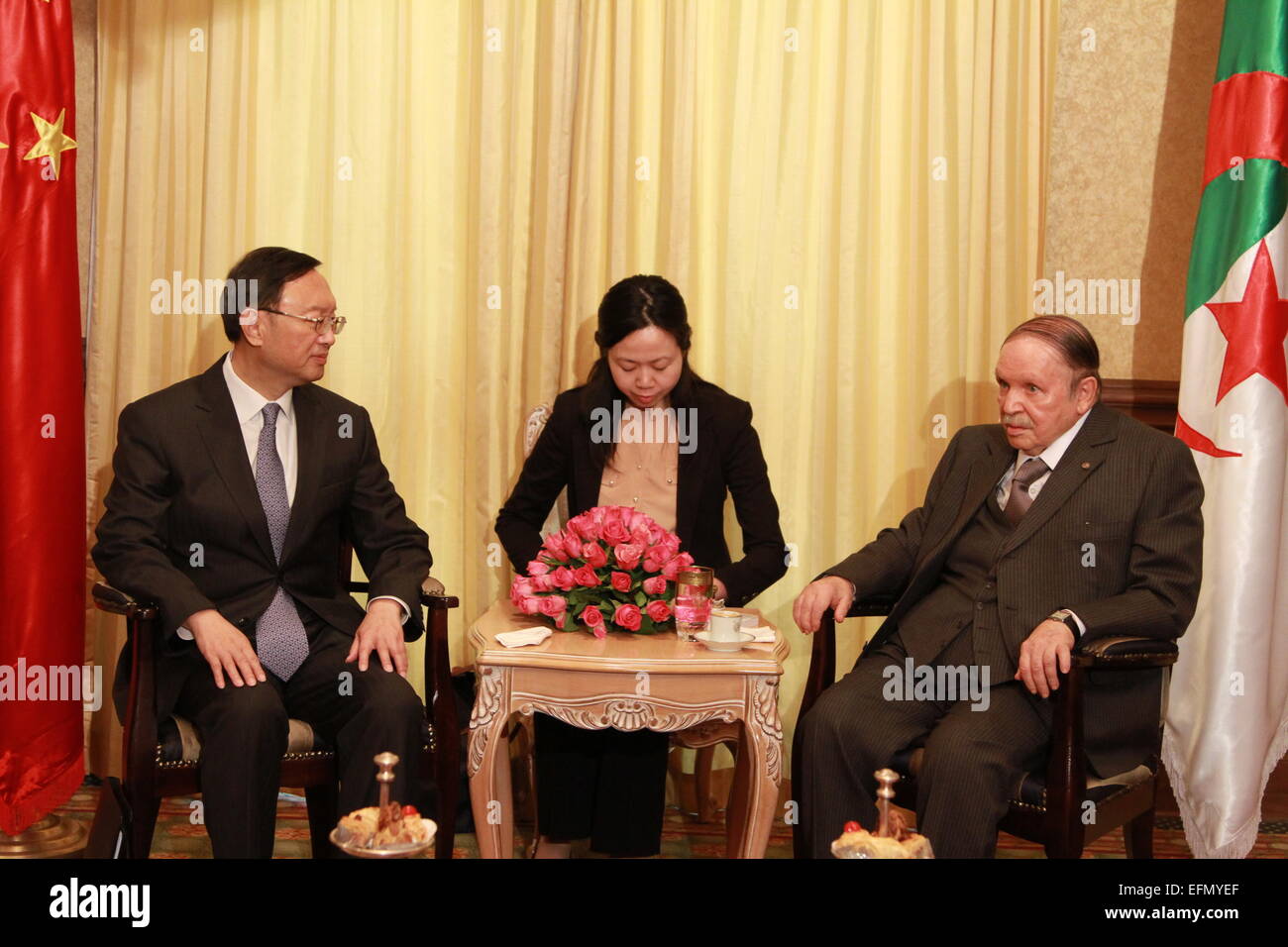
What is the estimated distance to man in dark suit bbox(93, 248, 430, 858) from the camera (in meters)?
3.08

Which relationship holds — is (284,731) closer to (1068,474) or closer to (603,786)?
(603,786)

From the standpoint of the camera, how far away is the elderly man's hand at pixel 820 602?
3.39 metres

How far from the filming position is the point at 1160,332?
14.3 feet

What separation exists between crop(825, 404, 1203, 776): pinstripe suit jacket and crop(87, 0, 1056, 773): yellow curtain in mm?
976

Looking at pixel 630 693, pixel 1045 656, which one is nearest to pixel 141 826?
pixel 630 693

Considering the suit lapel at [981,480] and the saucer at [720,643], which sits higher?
the suit lapel at [981,480]

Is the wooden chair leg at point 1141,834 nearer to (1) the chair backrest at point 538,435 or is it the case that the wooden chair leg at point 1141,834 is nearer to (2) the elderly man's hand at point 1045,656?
(2) the elderly man's hand at point 1045,656

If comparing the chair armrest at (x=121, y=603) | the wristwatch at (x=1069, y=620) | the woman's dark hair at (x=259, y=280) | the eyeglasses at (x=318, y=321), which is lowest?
the chair armrest at (x=121, y=603)

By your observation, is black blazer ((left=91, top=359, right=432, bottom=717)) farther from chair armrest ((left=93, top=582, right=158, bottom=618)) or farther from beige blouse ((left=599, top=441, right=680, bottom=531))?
beige blouse ((left=599, top=441, right=680, bottom=531))

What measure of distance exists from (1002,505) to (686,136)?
1.65 m

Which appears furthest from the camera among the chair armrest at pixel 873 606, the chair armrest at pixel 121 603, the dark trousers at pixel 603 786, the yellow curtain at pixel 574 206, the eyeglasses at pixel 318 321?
the yellow curtain at pixel 574 206

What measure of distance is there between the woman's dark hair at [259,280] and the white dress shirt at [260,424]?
0.13 metres

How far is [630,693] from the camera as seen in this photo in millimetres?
3125

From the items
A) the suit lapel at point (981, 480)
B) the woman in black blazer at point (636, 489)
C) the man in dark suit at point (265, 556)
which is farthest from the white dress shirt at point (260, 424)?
the suit lapel at point (981, 480)
